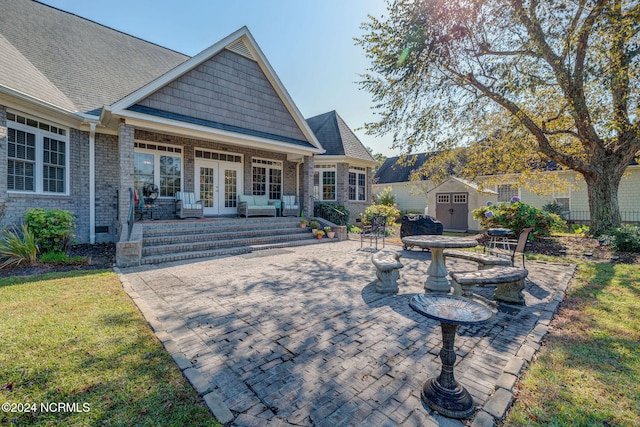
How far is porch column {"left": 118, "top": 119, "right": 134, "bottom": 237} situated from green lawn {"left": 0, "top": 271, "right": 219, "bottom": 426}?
14.8 ft

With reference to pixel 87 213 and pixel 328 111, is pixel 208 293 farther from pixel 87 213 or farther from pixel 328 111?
pixel 328 111

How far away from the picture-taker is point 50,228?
290 inches

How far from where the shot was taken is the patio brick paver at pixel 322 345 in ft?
7.22

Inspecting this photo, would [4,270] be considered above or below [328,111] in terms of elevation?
below

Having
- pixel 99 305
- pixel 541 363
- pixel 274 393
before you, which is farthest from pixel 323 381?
pixel 99 305

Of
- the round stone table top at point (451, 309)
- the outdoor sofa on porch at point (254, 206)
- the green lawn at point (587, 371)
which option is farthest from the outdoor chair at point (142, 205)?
the green lawn at point (587, 371)

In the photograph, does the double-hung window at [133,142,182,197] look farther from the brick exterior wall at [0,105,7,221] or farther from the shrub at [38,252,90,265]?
the shrub at [38,252,90,265]

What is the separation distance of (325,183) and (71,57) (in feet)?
39.9

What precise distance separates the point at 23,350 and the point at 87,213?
8.42 meters

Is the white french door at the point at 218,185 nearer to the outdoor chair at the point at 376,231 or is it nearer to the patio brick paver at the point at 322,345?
the outdoor chair at the point at 376,231

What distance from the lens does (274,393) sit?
7.65 ft

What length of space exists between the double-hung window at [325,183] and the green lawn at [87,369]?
1243cm

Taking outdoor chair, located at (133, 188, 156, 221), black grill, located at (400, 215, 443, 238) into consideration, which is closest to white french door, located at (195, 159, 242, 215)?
outdoor chair, located at (133, 188, 156, 221)

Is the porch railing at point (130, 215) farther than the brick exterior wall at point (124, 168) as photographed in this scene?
No
